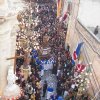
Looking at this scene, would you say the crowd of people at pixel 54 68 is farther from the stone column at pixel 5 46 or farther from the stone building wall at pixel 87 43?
the stone column at pixel 5 46

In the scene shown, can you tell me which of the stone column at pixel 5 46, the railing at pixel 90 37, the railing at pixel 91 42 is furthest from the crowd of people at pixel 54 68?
the stone column at pixel 5 46

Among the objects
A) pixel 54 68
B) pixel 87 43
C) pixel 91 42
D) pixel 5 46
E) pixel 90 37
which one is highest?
pixel 5 46

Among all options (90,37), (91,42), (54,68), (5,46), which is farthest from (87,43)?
(5,46)

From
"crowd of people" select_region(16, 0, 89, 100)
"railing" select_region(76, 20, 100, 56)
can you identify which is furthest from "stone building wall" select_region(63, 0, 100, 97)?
"crowd of people" select_region(16, 0, 89, 100)

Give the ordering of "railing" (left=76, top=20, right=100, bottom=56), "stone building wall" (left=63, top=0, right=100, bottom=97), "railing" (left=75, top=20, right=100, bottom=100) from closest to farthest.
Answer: "railing" (left=75, top=20, right=100, bottom=100) → "stone building wall" (left=63, top=0, right=100, bottom=97) → "railing" (left=76, top=20, right=100, bottom=56)

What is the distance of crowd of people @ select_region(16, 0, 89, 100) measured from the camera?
13209 millimetres

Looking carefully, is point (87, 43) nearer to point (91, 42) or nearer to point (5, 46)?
point (91, 42)

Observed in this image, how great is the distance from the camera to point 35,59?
54.1 feet

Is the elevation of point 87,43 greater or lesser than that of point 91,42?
lesser

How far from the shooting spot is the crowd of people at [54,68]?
13.2m

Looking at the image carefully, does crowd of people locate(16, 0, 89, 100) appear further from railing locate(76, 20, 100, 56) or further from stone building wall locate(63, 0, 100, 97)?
railing locate(76, 20, 100, 56)

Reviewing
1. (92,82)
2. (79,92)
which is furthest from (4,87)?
(92,82)

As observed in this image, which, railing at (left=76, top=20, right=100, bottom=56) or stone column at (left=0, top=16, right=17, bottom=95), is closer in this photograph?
stone column at (left=0, top=16, right=17, bottom=95)

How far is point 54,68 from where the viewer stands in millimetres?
17016
